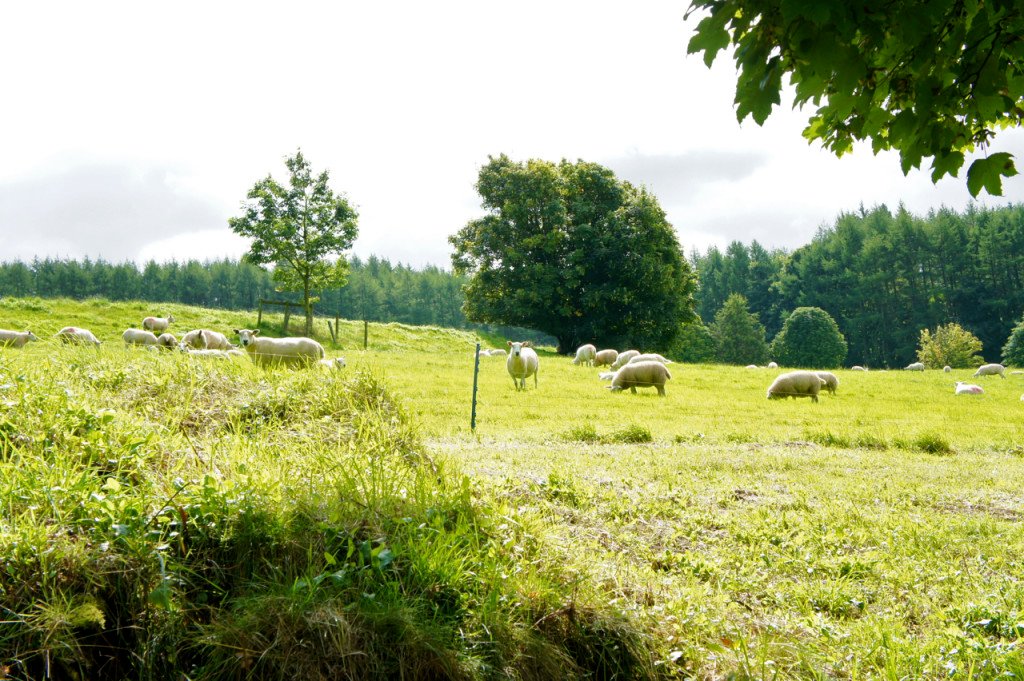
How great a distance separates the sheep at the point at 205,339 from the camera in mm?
25031

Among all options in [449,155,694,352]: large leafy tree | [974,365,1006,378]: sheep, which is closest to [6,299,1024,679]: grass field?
[974,365,1006,378]: sheep

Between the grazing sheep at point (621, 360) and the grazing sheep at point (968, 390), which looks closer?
the grazing sheep at point (968, 390)

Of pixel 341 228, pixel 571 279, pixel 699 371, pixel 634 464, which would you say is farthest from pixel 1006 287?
pixel 634 464

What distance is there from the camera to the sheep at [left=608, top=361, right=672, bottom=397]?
65.2ft

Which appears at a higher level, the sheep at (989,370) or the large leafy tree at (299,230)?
the large leafy tree at (299,230)

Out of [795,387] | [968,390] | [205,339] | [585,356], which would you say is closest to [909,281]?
[968,390]

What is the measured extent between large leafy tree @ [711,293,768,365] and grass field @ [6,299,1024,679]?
251 feet

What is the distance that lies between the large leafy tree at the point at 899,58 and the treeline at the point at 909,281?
79314 millimetres

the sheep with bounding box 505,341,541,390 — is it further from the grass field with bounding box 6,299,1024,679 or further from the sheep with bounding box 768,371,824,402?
the grass field with bounding box 6,299,1024,679

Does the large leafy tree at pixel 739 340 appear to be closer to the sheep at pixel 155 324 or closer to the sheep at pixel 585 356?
the sheep at pixel 585 356

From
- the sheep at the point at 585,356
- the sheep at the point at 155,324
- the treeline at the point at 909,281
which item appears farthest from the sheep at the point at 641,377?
the treeline at the point at 909,281

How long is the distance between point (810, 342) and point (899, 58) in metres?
80.3

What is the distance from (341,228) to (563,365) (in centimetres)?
2051

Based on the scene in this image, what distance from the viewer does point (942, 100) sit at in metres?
3.95
